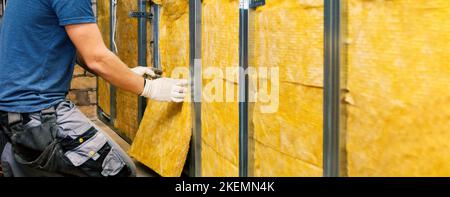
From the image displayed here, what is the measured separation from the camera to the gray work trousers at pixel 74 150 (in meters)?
1.76

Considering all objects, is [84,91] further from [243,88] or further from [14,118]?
[243,88]

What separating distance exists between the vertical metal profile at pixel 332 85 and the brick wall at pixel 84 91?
4125 millimetres

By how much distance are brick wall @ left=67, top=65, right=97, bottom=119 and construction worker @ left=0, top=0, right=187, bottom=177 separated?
3.40 metres

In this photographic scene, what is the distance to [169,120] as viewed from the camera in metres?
2.47

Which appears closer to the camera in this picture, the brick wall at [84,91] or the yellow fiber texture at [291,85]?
the yellow fiber texture at [291,85]

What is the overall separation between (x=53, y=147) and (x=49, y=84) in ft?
0.73

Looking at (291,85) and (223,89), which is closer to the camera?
(291,85)

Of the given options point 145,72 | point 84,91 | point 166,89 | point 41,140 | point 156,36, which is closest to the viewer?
point 41,140

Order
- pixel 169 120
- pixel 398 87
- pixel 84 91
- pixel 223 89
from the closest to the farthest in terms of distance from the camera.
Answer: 1. pixel 398 87
2. pixel 223 89
3. pixel 169 120
4. pixel 84 91

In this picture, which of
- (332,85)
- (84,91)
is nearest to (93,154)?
(332,85)

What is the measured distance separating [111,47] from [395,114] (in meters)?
3.09

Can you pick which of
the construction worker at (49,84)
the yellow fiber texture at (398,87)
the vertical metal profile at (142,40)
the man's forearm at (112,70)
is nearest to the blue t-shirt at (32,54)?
the construction worker at (49,84)
